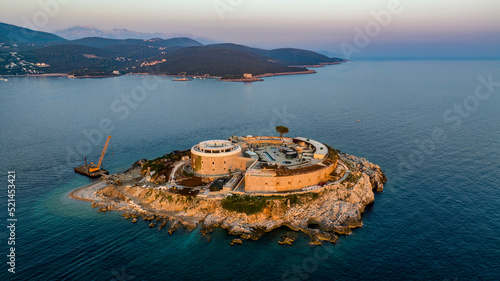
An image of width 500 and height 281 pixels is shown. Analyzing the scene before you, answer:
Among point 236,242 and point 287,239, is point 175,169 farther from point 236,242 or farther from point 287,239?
point 287,239

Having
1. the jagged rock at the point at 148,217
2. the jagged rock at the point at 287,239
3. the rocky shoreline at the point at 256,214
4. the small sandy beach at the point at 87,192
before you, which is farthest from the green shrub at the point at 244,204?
the small sandy beach at the point at 87,192

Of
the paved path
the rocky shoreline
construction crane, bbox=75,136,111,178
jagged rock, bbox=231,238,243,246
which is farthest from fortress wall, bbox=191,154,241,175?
construction crane, bbox=75,136,111,178

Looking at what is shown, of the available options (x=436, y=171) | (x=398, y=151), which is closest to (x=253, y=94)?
(x=398, y=151)

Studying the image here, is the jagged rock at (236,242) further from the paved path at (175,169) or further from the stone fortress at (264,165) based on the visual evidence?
the paved path at (175,169)

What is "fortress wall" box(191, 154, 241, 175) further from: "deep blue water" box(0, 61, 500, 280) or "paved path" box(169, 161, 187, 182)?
"deep blue water" box(0, 61, 500, 280)

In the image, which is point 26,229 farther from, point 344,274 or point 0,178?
point 344,274

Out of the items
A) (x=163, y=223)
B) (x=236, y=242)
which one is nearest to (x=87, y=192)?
(x=163, y=223)
